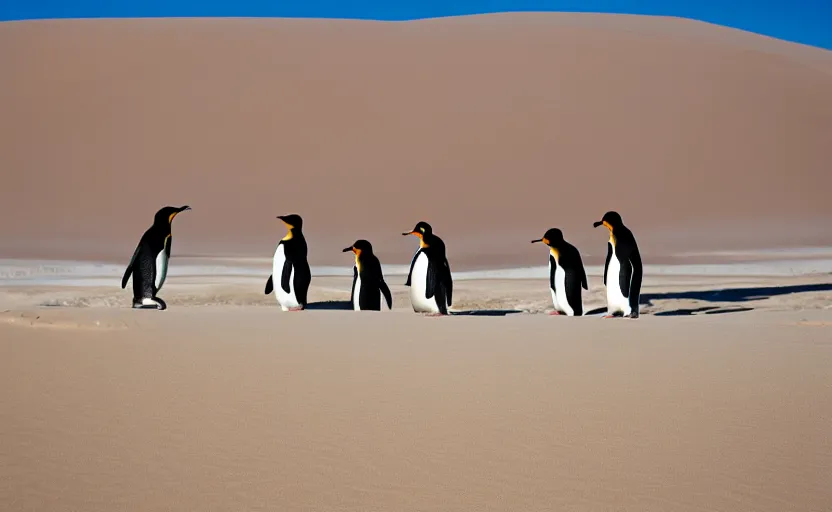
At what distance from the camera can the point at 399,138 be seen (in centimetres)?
3781

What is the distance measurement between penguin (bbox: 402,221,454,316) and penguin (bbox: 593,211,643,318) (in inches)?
58.9

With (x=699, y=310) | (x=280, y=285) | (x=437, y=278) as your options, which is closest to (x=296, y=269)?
(x=280, y=285)

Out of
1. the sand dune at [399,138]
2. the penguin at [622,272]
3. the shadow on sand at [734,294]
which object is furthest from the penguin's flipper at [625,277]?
the sand dune at [399,138]

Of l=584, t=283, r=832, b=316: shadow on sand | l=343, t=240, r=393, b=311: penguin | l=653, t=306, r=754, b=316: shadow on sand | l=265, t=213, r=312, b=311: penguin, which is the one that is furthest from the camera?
l=584, t=283, r=832, b=316: shadow on sand

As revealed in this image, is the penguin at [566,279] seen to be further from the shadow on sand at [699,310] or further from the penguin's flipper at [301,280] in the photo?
the penguin's flipper at [301,280]

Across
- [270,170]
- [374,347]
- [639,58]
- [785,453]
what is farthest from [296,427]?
[639,58]

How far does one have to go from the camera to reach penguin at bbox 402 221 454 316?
33.3 feet

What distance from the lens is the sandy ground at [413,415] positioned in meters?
2.76

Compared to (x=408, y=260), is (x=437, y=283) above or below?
below

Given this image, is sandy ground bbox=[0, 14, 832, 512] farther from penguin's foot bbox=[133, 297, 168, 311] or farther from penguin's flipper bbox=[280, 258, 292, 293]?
penguin's flipper bbox=[280, 258, 292, 293]

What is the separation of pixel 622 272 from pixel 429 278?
1.79 m

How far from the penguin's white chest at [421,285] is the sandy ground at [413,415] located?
317cm

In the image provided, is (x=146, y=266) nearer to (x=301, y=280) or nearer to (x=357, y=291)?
(x=301, y=280)

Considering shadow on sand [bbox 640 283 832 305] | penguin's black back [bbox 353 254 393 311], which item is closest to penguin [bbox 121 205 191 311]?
penguin's black back [bbox 353 254 393 311]
